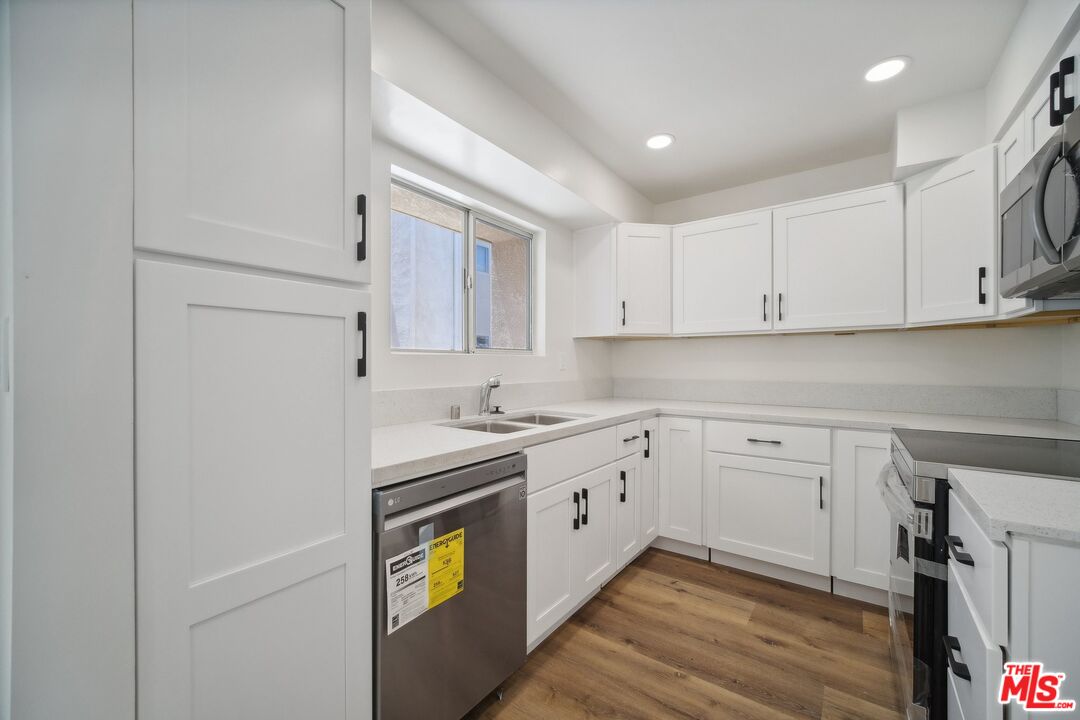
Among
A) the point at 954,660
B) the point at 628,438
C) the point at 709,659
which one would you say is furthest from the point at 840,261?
the point at 709,659

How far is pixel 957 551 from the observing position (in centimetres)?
103

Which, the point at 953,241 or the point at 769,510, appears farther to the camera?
the point at 769,510

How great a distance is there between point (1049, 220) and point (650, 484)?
6.69ft

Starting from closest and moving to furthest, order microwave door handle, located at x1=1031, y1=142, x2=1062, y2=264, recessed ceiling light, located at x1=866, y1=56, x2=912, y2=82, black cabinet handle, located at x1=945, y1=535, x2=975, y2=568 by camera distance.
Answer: black cabinet handle, located at x1=945, y1=535, x2=975, y2=568 → microwave door handle, located at x1=1031, y1=142, x2=1062, y2=264 → recessed ceiling light, located at x1=866, y1=56, x2=912, y2=82

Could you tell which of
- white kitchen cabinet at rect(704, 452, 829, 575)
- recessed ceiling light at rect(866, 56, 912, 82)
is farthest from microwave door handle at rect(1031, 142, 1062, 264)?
white kitchen cabinet at rect(704, 452, 829, 575)

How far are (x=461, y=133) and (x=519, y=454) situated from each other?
1332mm

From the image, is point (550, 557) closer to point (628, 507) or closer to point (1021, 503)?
point (628, 507)

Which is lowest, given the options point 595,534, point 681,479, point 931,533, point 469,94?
point 595,534

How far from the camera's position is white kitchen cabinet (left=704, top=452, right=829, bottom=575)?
229cm

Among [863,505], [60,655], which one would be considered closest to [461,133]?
[60,655]

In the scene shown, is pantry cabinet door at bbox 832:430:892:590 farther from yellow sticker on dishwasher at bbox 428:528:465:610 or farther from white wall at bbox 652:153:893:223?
yellow sticker on dishwasher at bbox 428:528:465:610

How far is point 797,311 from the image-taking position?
2621mm

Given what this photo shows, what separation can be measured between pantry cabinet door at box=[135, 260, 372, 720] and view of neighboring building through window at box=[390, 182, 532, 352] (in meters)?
1.01

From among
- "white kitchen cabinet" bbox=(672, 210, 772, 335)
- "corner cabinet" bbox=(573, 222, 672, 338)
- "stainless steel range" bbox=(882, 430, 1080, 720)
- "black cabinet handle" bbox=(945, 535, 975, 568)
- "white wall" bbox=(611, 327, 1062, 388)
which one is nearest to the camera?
"black cabinet handle" bbox=(945, 535, 975, 568)
